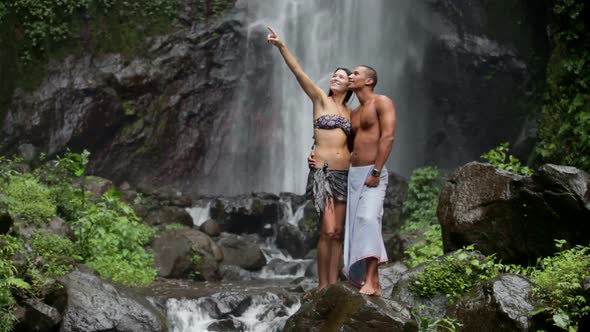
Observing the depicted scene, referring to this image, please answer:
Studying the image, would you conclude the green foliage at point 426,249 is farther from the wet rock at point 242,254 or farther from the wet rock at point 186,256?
the wet rock at point 242,254

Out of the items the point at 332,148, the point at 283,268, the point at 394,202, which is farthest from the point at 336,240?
the point at 394,202

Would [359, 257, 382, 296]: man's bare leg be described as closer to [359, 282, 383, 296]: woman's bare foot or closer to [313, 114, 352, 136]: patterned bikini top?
[359, 282, 383, 296]: woman's bare foot

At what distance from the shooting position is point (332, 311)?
204 inches

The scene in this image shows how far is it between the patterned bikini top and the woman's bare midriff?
0.04m

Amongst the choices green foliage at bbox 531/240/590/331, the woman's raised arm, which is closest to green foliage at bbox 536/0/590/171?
green foliage at bbox 531/240/590/331

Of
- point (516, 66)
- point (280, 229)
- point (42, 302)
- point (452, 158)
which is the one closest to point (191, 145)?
point (280, 229)

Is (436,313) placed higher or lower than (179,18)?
lower

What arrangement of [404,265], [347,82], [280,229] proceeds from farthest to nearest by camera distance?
[280,229] → [404,265] → [347,82]

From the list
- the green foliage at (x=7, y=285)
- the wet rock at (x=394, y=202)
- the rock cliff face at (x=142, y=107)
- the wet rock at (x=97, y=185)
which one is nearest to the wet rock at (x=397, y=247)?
the wet rock at (x=394, y=202)

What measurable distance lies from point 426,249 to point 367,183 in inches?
150

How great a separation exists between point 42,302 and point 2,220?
106cm

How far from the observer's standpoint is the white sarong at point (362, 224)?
5234 mm

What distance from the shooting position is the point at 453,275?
6109mm

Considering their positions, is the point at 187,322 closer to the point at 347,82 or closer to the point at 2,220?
the point at 2,220
